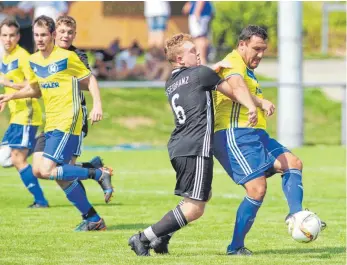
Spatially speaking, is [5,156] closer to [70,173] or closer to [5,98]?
[5,98]

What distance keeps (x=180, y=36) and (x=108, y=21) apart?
19957 mm

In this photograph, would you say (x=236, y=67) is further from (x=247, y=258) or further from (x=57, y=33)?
(x=57, y=33)

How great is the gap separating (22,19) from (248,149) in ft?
56.4

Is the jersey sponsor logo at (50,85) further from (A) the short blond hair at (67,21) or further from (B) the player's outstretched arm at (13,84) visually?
(B) the player's outstretched arm at (13,84)

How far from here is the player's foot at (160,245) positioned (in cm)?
902

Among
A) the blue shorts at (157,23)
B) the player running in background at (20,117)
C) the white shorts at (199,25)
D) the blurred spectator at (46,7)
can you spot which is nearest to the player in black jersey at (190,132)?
the player running in background at (20,117)

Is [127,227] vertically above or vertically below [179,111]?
below

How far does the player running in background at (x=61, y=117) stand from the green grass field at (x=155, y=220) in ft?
1.19

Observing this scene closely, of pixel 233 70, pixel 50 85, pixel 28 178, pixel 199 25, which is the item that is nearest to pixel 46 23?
pixel 50 85

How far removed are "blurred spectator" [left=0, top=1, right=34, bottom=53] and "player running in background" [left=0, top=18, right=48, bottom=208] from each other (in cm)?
1225

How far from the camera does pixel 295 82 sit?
2278cm

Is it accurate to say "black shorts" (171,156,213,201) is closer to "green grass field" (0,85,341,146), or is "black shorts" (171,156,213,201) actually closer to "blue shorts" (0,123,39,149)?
A: "blue shorts" (0,123,39,149)

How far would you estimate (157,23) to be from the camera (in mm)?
27406

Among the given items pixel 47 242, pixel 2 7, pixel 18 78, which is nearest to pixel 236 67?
pixel 47 242
